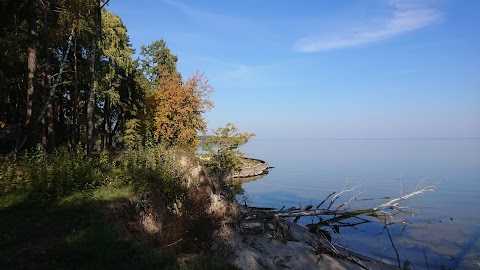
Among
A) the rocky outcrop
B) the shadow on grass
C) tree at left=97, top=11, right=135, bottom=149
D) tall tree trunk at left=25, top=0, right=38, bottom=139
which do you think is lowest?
the rocky outcrop

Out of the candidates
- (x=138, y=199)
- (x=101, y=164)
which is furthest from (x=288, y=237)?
(x=101, y=164)

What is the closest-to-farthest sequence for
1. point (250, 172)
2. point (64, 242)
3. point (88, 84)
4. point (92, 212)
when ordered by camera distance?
1. point (64, 242)
2. point (92, 212)
3. point (88, 84)
4. point (250, 172)

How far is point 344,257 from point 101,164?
32.2 ft

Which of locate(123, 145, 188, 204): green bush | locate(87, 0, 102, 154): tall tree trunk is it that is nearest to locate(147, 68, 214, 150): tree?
locate(87, 0, 102, 154): tall tree trunk

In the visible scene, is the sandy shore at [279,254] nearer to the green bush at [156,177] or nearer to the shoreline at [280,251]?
the shoreline at [280,251]

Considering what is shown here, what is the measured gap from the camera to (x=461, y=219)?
22.5 m

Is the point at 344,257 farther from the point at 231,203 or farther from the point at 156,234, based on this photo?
the point at 156,234

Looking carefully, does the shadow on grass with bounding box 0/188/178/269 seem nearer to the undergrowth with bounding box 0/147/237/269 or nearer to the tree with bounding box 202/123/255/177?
the undergrowth with bounding box 0/147/237/269

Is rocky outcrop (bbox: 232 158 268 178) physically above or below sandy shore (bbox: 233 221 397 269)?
below

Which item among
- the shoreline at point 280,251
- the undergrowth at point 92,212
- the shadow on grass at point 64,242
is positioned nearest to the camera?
the shadow on grass at point 64,242

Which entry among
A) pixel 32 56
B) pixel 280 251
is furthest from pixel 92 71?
pixel 280 251

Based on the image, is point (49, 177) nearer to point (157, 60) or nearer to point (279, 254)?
point (279, 254)

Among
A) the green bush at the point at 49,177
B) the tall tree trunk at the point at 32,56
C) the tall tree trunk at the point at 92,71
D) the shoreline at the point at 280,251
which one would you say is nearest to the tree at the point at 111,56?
the tall tree trunk at the point at 92,71

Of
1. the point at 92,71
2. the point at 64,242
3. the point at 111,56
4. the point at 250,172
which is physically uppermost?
the point at 111,56
